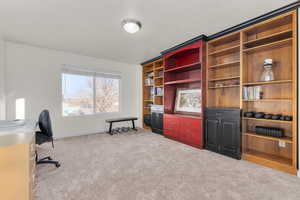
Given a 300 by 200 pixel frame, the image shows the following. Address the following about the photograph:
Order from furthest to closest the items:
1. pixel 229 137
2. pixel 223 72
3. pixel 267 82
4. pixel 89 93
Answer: pixel 89 93
pixel 223 72
pixel 229 137
pixel 267 82

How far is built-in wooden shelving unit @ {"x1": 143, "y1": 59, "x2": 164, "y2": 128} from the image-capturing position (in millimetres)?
4664

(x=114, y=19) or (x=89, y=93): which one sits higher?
(x=114, y=19)

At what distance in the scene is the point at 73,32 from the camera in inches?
110

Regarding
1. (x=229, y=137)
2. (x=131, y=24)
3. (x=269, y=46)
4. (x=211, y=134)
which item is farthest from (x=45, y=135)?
(x=269, y=46)

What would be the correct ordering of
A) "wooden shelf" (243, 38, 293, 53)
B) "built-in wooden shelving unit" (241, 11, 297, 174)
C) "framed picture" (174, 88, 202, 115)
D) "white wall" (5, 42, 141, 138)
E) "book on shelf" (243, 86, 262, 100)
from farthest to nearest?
"framed picture" (174, 88, 202, 115), "white wall" (5, 42, 141, 138), "book on shelf" (243, 86, 262, 100), "wooden shelf" (243, 38, 293, 53), "built-in wooden shelving unit" (241, 11, 297, 174)

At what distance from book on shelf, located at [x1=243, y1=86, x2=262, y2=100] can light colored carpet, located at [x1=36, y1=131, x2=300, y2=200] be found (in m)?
1.15

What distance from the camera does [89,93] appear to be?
4.45m

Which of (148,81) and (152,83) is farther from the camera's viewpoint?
(148,81)

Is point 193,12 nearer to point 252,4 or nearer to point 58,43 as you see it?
point 252,4

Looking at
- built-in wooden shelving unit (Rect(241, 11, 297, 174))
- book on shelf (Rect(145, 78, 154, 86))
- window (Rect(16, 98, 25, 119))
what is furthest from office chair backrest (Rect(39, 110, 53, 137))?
built-in wooden shelving unit (Rect(241, 11, 297, 174))

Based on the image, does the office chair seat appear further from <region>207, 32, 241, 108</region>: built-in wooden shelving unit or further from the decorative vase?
the decorative vase

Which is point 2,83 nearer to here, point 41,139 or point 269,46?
point 41,139

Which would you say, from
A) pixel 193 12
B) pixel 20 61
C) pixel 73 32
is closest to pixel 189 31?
pixel 193 12

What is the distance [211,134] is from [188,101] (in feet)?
3.54
